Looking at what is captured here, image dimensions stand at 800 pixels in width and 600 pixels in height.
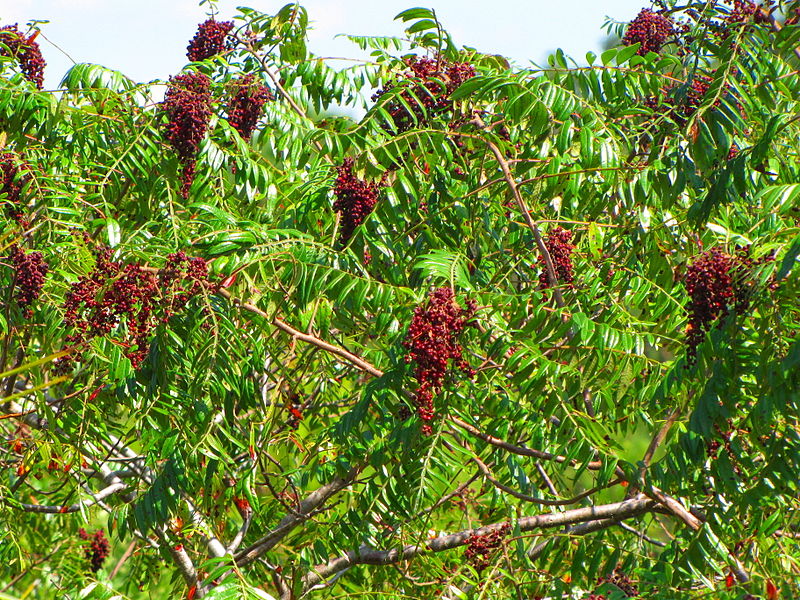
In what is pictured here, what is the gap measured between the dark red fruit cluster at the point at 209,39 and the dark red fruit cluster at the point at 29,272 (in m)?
2.19

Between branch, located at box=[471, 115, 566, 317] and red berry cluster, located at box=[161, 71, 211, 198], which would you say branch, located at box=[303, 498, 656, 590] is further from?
red berry cluster, located at box=[161, 71, 211, 198]

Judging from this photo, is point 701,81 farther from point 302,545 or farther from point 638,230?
point 302,545

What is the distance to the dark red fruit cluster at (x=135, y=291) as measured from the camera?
334 centimetres

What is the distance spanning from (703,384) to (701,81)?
147 centimetres

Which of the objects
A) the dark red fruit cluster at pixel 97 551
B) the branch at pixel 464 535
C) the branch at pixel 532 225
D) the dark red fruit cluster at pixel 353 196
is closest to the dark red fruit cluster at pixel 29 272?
the dark red fruit cluster at pixel 353 196

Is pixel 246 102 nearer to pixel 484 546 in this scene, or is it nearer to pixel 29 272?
pixel 29 272

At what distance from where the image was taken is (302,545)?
504 centimetres

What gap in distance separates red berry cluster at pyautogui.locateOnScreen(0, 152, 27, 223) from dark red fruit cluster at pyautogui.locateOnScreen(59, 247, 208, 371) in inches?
45.8

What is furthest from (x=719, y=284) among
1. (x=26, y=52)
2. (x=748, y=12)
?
(x=26, y=52)

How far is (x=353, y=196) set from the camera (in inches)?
151

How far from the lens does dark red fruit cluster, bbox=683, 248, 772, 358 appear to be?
2.88 meters

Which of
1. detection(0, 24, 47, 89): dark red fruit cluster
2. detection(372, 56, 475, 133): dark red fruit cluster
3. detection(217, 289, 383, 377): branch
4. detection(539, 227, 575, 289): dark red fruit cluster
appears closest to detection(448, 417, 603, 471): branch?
detection(217, 289, 383, 377): branch

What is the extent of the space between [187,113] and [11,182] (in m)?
0.99

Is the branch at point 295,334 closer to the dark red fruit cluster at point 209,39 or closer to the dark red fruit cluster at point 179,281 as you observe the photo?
the dark red fruit cluster at point 179,281
